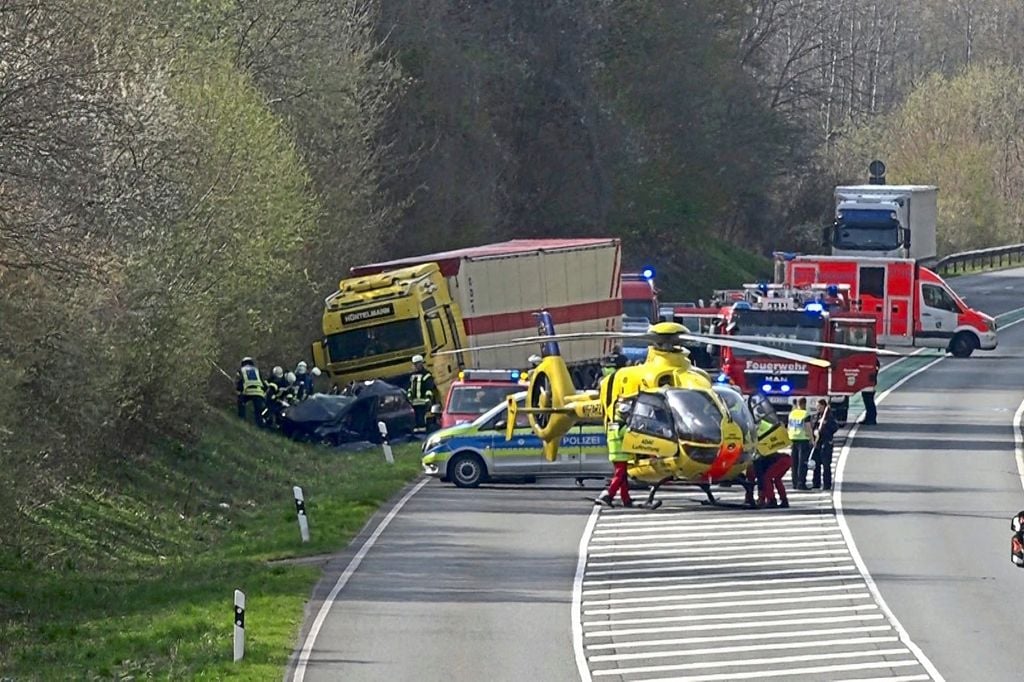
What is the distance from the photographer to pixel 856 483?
32.2 m

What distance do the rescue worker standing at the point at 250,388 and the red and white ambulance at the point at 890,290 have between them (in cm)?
1456

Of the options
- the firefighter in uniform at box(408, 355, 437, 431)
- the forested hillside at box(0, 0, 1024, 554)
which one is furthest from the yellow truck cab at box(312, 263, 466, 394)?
the forested hillside at box(0, 0, 1024, 554)

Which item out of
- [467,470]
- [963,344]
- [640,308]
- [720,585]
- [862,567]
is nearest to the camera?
[720,585]

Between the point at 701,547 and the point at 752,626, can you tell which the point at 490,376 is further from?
the point at 752,626

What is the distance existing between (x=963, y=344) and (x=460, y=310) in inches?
745

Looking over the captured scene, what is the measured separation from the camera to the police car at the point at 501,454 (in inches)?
1188

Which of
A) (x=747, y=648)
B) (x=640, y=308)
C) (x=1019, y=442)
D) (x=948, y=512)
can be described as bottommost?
(x=1019, y=442)

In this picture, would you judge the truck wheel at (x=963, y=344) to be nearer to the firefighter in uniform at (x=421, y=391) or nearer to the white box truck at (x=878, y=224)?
the white box truck at (x=878, y=224)

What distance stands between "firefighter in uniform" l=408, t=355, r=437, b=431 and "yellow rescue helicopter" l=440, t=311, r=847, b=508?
1386 centimetres

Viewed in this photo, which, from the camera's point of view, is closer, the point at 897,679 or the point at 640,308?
the point at 897,679

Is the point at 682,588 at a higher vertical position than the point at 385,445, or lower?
lower

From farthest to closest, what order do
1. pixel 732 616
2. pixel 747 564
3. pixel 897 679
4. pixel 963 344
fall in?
pixel 963 344 → pixel 747 564 → pixel 732 616 → pixel 897 679

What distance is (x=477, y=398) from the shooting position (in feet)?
106

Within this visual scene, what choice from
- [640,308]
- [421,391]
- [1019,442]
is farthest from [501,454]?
[640,308]
